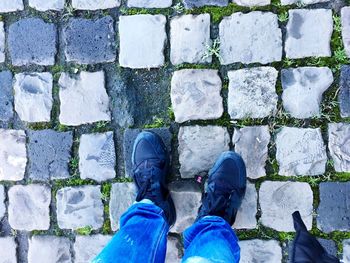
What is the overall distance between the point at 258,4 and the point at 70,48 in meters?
1.15

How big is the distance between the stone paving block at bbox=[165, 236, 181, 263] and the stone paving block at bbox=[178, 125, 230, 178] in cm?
40

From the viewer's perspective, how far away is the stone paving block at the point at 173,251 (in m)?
2.91

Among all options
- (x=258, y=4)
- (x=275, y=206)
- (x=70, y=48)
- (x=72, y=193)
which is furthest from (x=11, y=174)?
(x=258, y=4)

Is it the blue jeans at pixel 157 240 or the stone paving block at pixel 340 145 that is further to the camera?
the stone paving block at pixel 340 145

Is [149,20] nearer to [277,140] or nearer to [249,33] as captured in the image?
[249,33]

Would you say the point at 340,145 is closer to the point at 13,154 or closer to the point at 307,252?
the point at 307,252

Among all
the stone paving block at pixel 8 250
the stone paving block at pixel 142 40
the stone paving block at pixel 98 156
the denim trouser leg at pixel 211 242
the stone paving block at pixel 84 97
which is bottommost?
the stone paving block at pixel 8 250

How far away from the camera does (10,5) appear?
2.90m

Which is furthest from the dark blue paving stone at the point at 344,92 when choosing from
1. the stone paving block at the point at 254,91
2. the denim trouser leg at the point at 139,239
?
the denim trouser leg at the point at 139,239

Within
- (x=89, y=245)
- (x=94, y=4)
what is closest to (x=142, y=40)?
(x=94, y=4)

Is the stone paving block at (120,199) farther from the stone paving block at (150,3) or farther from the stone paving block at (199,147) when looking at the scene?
the stone paving block at (150,3)

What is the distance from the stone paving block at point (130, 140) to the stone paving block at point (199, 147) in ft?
0.25

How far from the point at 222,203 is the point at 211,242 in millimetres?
315

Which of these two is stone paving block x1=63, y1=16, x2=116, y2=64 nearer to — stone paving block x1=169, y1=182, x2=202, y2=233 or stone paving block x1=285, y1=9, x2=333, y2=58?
stone paving block x1=169, y1=182, x2=202, y2=233
